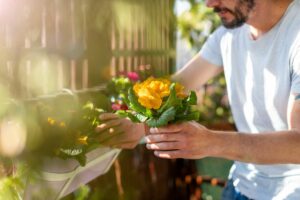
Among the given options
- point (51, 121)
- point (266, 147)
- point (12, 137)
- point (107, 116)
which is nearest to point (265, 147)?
point (266, 147)

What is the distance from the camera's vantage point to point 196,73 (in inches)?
90.7

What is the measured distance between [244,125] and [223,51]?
0.34 metres

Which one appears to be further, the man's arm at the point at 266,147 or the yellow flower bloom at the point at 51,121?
the man's arm at the point at 266,147

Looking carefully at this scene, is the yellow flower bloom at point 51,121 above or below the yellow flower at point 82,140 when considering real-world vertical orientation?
above

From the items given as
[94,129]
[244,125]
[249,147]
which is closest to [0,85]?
[94,129]

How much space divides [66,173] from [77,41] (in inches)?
67.6

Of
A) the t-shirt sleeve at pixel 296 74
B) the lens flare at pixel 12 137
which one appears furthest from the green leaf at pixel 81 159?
the t-shirt sleeve at pixel 296 74

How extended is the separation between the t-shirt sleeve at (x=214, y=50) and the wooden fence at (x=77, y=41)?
379 millimetres

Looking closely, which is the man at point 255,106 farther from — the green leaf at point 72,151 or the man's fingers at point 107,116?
the green leaf at point 72,151

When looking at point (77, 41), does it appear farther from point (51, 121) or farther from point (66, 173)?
point (51, 121)

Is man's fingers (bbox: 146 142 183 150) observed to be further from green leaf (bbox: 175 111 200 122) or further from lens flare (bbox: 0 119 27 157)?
lens flare (bbox: 0 119 27 157)

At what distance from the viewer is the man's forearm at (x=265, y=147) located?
1542mm

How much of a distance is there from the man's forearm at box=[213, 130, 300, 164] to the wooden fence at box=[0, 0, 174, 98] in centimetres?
57

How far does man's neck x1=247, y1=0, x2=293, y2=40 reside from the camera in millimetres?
1845
